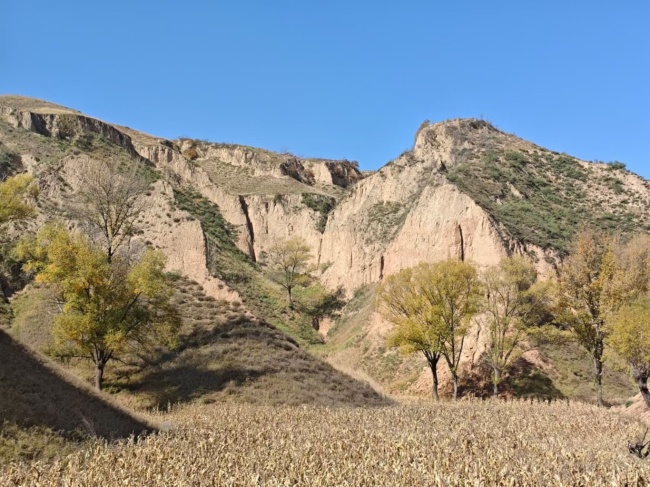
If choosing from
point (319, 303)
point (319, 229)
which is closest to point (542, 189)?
point (319, 303)

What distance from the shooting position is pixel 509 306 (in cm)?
3478

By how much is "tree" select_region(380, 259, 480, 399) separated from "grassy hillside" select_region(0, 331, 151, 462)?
19.8 metres

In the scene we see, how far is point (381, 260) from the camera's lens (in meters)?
57.3

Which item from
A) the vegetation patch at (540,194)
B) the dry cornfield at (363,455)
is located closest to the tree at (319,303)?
the vegetation patch at (540,194)

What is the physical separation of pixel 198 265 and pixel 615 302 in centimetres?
3288

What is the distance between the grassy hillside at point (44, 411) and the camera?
11938 mm

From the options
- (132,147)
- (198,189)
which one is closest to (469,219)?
(198,189)

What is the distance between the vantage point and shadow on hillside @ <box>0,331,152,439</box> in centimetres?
1323

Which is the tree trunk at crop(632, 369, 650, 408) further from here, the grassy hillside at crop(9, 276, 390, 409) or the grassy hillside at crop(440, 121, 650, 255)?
the grassy hillside at crop(440, 121, 650, 255)

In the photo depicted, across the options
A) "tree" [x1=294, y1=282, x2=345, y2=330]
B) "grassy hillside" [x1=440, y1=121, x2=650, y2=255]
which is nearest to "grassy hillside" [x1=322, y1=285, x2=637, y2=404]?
"grassy hillside" [x1=440, y1=121, x2=650, y2=255]

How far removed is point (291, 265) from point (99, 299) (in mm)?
41516

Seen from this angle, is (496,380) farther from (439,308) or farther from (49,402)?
(49,402)

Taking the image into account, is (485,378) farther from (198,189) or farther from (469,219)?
(198,189)

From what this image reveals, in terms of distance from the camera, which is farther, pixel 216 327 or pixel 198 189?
pixel 198 189
